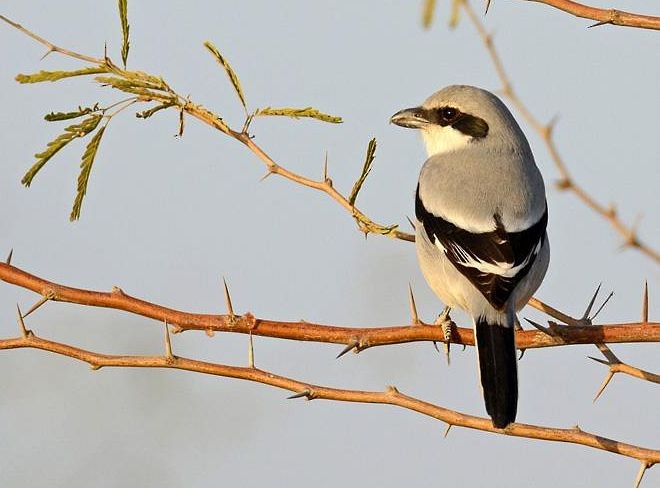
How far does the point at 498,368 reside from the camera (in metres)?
3.41

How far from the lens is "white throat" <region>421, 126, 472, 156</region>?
15.3ft

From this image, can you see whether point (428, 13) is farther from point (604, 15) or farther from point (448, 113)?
point (448, 113)

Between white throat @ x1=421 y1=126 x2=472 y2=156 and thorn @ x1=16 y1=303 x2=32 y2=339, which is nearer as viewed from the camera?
thorn @ x1=16 y1=303 x2=32 y2=339

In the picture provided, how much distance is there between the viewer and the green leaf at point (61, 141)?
2.64 m

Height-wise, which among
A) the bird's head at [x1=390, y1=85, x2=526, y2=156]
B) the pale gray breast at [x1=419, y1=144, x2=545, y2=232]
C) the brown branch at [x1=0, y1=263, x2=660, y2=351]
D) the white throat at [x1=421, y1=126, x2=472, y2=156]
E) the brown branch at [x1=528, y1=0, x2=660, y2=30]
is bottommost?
the brown branch at [x1=0, y1=263, x2=660, y2=351]

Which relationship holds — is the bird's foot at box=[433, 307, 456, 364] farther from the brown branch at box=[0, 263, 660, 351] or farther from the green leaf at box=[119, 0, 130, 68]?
the green leaf at box=[119, 0, 130, 68]

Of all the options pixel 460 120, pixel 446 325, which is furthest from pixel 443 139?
pixel 446 325

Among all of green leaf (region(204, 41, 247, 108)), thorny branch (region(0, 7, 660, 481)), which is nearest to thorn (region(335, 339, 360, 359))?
thorny branch (region(0, 7, 660, 481))

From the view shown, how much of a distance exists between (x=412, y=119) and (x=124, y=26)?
2.24m

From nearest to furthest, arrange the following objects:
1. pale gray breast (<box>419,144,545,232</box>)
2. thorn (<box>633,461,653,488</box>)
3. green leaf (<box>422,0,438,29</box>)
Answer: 1. green leaf (<box>422,0,438,29</box>)
2. thorn (<box>633,461,653,488</box>)
3. pale gray breast (<box>419,144,545,232</box>)

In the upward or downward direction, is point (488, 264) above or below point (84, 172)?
below

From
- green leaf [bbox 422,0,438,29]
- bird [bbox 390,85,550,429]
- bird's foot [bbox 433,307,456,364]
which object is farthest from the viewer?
bird's foot [bbox 433,307,456,364]

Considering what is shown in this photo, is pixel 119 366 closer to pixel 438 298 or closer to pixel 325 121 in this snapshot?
pixel 325 121

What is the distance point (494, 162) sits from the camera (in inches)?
172
